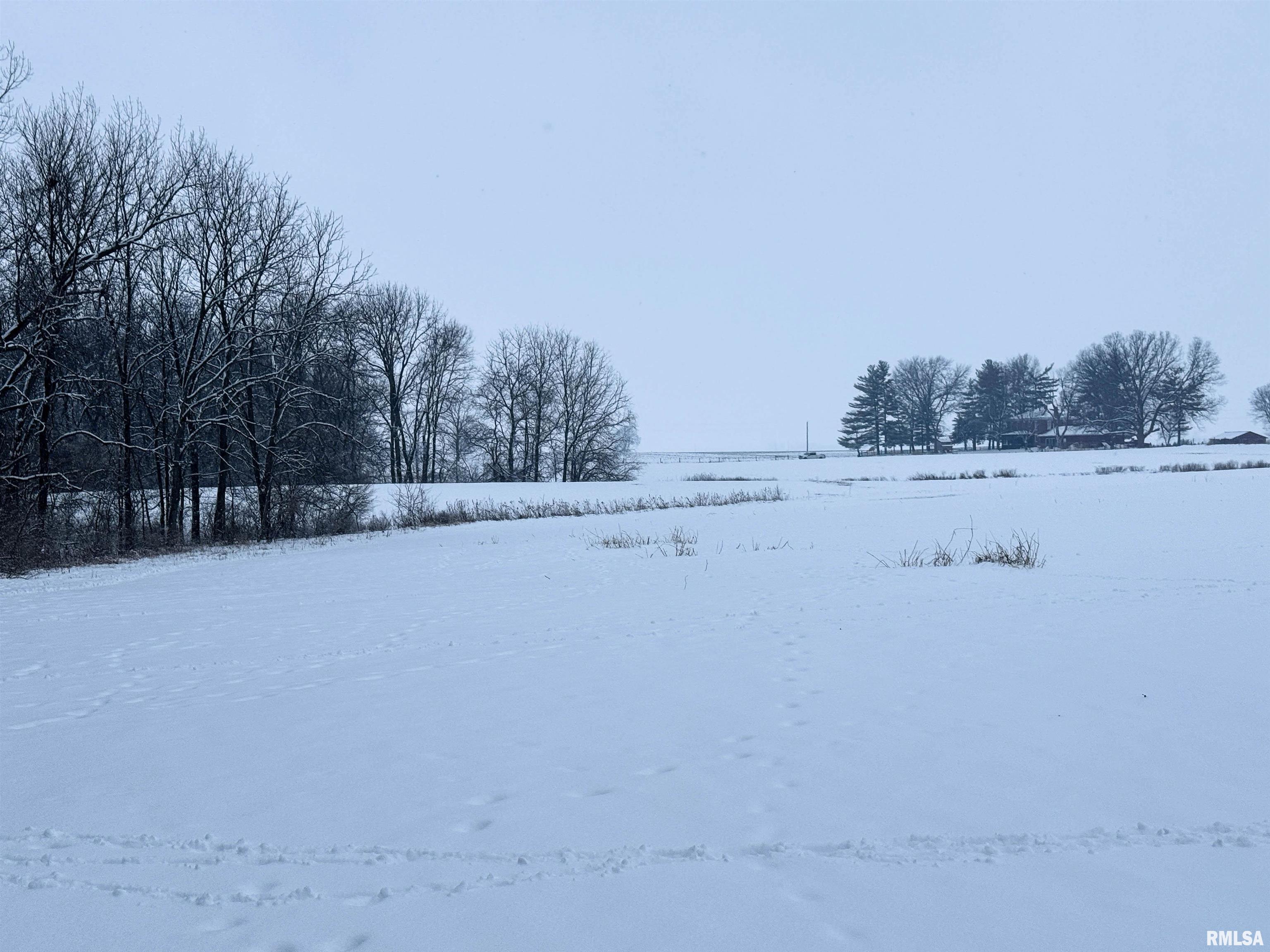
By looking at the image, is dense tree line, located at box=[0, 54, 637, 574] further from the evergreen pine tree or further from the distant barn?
the distant barn

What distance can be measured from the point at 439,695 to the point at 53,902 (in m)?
2.78

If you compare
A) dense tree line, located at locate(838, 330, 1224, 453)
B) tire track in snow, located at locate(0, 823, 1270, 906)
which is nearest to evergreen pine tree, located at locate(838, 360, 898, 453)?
dense tree line, located at locate(838, 330, 1224, 453)

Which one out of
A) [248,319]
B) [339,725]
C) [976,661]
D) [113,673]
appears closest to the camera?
[339,725]

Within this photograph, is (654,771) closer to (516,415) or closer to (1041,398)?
(516,415)

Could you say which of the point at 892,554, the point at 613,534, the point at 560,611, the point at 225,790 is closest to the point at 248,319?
the point at 613,534

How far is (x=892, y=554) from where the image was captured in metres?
13.2

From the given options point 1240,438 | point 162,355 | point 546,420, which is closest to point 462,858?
point 162,355

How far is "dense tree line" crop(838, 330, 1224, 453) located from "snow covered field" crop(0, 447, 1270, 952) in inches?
2874

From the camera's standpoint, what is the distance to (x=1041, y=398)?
8200cm

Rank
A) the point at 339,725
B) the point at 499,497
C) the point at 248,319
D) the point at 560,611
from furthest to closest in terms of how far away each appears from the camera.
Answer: the point at 499,497 < the point at 248,319 < the point at 560,611 < the point at 339,725

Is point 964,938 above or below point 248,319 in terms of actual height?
below

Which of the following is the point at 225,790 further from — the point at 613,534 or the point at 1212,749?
the point at 613,534

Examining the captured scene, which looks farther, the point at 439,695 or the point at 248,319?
the point at 248,319

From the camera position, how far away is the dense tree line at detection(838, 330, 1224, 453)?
7112 cm
